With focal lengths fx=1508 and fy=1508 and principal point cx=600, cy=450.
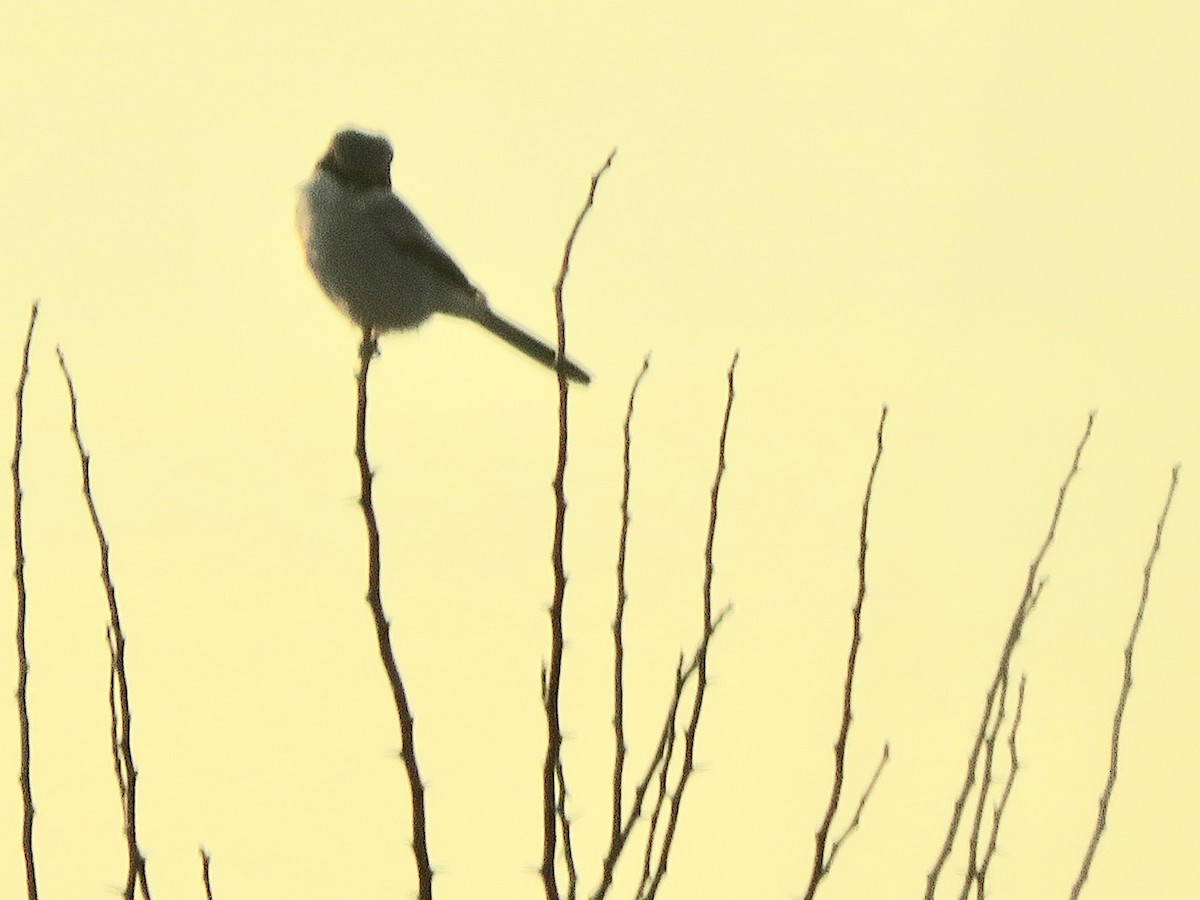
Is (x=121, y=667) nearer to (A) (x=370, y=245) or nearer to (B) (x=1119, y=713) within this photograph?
(B) (x=1119, y=713)

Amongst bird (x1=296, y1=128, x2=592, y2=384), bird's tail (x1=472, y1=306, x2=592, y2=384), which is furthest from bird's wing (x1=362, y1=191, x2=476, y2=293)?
bird's tail (x1=472, y1=306, x2=592, y2=384)

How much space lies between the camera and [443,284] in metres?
4.09

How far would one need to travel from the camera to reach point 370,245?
3.88 meters

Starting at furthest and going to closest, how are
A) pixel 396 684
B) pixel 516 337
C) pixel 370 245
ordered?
pixel 516 337 < pixel 370 245 < pixel 396 684

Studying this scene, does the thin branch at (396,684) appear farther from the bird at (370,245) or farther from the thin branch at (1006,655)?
the bird at (370,245)

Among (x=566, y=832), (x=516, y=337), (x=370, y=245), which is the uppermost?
(x=370, y=245)

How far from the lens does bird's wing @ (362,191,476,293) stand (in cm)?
392

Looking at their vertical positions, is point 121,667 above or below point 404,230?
below

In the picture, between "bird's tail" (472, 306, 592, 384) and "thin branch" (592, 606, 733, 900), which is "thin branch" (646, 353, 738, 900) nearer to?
"thin branch" (592, 606, 733, 900)

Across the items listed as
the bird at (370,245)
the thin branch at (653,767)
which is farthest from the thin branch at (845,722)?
the bird at (370,245)

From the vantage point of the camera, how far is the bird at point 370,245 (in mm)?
3859

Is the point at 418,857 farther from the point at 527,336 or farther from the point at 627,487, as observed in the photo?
the point at 527,336

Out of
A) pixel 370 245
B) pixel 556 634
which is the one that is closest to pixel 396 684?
pixel 556 634

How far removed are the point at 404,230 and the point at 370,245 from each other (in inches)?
4.4
